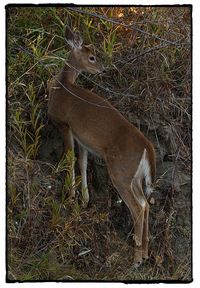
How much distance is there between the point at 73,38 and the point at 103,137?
585mm

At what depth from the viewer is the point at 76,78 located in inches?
302

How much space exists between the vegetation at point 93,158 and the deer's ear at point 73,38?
37 mm

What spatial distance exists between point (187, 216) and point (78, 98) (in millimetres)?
899

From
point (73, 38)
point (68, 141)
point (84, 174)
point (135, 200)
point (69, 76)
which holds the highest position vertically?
point (73, 38)

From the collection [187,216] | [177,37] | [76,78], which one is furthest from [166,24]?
[187,216]

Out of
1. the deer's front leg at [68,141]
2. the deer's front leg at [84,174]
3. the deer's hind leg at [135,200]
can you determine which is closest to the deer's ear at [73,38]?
the deer's front leg at [68,141]

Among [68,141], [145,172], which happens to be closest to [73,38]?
[68,141]

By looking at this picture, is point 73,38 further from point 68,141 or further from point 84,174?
point 84,174

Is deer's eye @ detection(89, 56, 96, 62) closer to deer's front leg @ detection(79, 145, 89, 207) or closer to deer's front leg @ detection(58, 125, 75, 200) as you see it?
deer's front leg @ detection(58, 125, 75, 200)

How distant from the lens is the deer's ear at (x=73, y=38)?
752 centimetres

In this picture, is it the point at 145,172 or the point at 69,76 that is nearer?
the point at 145,172

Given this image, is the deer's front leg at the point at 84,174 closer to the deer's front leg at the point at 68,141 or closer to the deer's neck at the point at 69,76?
the deer's front leg at the point at 68,141

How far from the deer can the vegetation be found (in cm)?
5

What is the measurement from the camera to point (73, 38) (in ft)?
24.8
